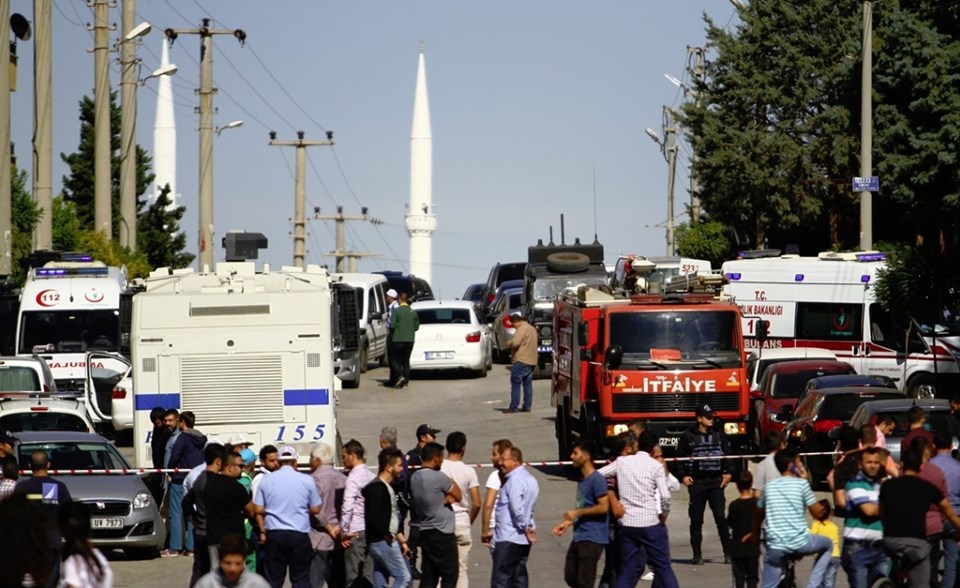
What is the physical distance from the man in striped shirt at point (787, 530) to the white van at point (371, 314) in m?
24.8

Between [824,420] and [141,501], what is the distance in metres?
9.80

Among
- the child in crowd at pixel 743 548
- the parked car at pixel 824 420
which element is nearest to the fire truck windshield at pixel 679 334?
the parked car at pixel 824 420

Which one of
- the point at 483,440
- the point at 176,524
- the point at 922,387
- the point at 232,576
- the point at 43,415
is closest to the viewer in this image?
the point at 232,576

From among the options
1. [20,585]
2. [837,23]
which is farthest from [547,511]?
[837,23]

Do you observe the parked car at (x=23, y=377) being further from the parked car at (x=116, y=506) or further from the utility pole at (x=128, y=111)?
the utility pole at (x=128, y=111)

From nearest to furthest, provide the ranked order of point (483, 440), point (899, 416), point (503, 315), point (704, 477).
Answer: point (704, 477)
point (899, 416)
point (483, 440)
point (503, 315)

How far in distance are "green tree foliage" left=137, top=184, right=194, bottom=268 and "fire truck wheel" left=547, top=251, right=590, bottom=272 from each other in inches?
1288

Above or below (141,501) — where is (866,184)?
above

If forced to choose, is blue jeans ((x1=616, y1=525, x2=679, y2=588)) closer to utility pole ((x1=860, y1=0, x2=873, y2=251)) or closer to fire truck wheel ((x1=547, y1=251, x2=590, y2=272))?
utility pole ((x1=860, y1=0, x2=873, y2=251))

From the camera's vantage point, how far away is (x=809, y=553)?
1412cm

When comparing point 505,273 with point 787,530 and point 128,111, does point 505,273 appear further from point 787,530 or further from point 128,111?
point 787,530

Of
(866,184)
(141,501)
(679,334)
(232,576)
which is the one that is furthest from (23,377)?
(866,184)

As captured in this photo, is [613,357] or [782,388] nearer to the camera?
[613,357]

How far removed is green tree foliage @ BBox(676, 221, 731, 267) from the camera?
2692 inches
